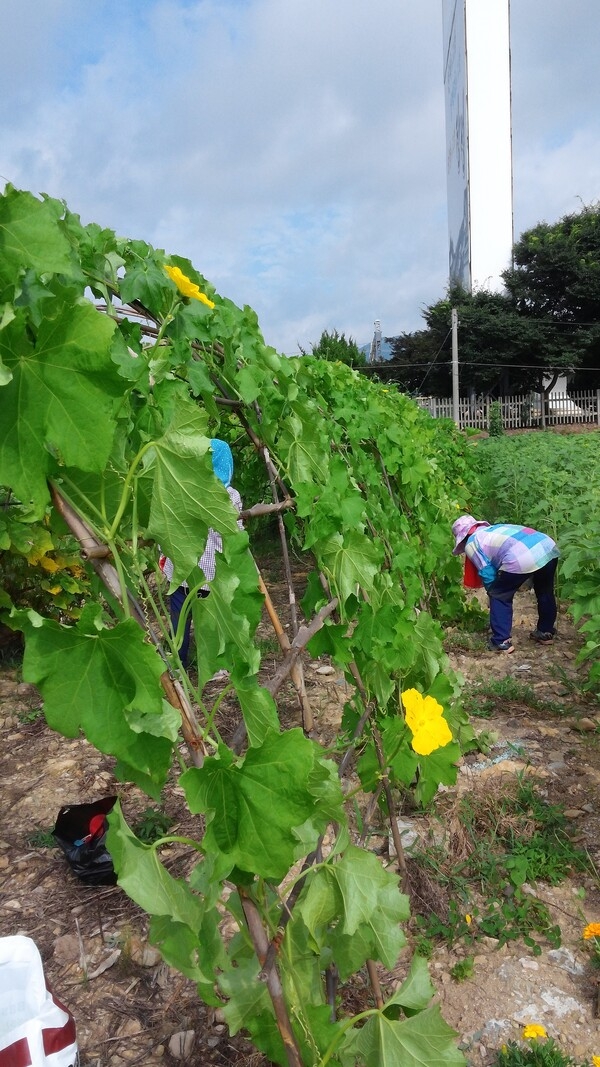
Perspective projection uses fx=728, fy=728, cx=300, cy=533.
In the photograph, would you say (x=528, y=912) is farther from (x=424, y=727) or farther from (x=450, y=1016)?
(x=424, y=727)

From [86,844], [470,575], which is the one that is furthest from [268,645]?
[86,844]

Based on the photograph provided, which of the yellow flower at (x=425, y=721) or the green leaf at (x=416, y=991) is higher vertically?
the yellow flower at (x=425, y=721)

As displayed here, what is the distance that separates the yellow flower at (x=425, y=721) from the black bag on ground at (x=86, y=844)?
52.2 inches

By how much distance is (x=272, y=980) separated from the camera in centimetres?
112

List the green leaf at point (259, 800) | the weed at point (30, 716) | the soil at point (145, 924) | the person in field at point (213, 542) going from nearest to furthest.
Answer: the green leaf at point (259, 800)
the soil at point (145, 924)
the person in field at point (213, 542)
the weed at point (30, 716)

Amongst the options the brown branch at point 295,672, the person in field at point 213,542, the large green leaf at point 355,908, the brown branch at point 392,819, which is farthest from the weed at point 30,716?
the large green leaf at point 355,908

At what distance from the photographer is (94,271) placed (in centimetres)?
155

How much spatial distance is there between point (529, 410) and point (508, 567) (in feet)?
95.9

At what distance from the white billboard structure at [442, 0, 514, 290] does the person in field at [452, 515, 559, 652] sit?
34297 millimetres

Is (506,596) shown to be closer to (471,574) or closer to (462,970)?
(471,574)

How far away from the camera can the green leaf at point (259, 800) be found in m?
0.84

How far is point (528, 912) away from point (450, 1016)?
44 centimetres

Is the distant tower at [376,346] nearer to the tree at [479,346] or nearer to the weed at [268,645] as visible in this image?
the tree at [479,346]

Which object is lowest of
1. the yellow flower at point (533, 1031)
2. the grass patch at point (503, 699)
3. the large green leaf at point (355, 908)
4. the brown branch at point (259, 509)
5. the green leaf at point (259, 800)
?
the yellow flower at point (533, 1031)
